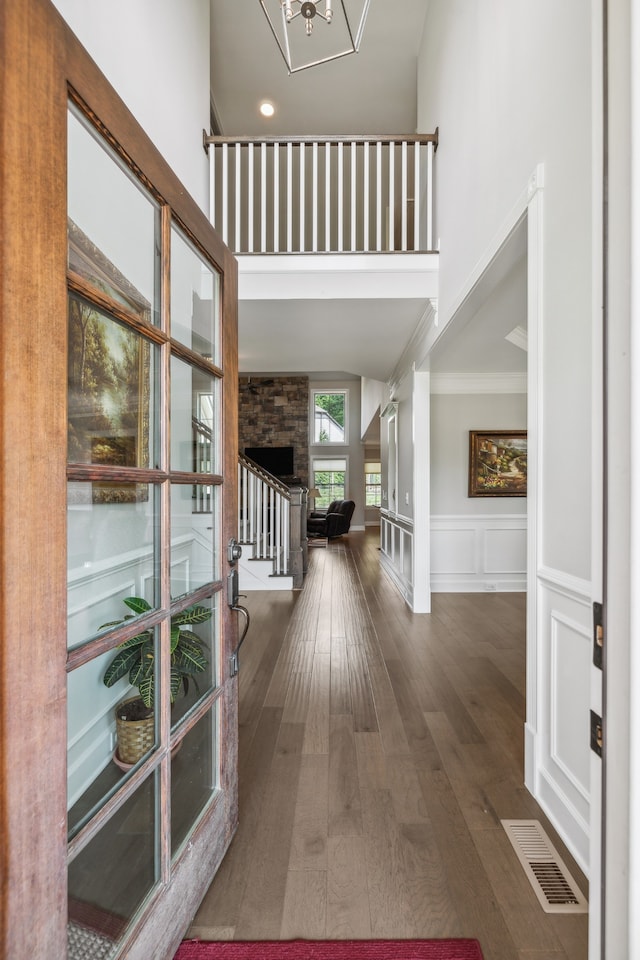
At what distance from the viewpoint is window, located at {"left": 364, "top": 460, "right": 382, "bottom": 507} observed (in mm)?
13891

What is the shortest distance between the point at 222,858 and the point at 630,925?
134 centimetres

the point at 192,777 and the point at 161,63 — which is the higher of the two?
the point at 161,63

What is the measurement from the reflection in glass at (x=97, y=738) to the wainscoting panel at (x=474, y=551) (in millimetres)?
4825

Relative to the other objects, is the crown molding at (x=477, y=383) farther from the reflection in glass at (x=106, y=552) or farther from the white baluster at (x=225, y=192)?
the reflection in glass at (x=106, y=552)

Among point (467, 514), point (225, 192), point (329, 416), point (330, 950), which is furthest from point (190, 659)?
point (329, 416)

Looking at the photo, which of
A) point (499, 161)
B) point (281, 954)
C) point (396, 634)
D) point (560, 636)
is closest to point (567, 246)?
point (499, 161)

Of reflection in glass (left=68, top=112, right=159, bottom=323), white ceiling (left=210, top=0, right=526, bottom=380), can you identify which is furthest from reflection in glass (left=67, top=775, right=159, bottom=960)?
white ceiling (left=210, top=0, right=526, bottom=380)

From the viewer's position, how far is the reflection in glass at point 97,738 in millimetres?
904

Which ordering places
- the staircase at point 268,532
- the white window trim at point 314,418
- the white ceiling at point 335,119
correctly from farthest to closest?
the white window trim at point 314,418, the staircase at point 268,532, the white ceiling at point 335,119

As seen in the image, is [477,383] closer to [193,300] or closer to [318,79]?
[318,79]

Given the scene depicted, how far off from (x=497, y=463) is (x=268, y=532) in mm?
2836

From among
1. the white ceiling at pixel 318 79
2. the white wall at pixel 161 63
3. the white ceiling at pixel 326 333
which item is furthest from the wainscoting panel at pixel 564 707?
the white ceiling at pixel 318 79

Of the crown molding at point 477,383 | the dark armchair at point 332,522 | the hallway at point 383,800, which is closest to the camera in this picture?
the hallway at point 383,800

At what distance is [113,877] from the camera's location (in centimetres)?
101
